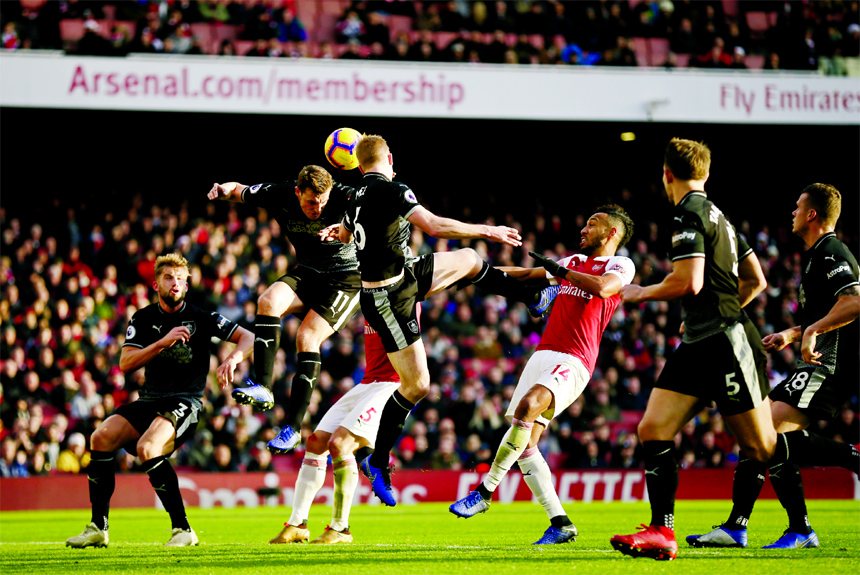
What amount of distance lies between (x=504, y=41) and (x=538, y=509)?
8.82 m

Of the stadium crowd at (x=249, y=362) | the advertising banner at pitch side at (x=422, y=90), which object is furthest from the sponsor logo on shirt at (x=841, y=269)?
the advertising banner at pitch side at (x=422, y=90)

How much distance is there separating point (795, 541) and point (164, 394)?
16.3 ft

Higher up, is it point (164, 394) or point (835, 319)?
point (835, 319)

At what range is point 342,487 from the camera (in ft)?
22.8

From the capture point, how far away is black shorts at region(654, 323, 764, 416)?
5191 mm

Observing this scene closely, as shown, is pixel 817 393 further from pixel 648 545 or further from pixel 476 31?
pixel 476 31

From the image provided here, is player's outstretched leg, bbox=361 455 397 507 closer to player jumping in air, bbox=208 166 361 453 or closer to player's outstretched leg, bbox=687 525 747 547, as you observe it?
player jumping in air, bbox=208 166 361 453

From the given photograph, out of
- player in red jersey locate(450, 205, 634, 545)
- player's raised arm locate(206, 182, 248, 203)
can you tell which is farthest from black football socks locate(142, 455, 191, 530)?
player in red jersey locate(450, 205, 634, 545)

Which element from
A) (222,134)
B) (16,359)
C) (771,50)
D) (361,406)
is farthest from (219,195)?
(771,50)

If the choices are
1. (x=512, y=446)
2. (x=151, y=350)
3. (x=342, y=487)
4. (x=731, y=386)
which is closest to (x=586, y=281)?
(x=731, y=386)

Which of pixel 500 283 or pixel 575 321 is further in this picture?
pixel 500 283

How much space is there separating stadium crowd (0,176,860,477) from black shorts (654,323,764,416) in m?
8.18

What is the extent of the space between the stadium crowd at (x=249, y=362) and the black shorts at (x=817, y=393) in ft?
22.6

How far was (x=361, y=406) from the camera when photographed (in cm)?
706
